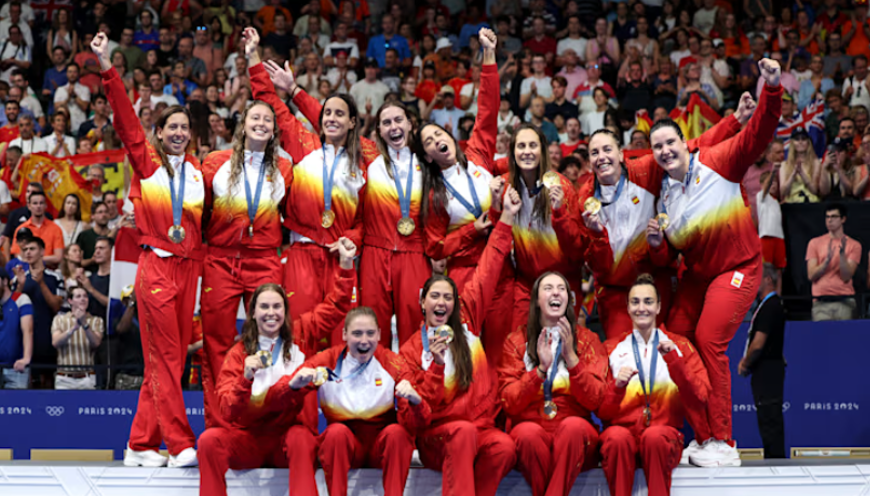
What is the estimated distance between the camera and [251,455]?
5.96m

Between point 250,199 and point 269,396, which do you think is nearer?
point 269,396

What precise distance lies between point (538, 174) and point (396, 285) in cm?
110

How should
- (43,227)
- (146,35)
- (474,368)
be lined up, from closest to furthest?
(474,368) → (43,227) → (146,35)

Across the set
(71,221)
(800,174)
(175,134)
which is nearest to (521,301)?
(175,134)

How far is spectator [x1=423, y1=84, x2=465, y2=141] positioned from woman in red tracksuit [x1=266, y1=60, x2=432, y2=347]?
5.18 metres

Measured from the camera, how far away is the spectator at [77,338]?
8625 millimetres

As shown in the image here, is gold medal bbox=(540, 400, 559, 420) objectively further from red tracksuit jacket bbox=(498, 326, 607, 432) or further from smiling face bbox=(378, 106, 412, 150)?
smiling face bbox=(378, 106, 412, 150)

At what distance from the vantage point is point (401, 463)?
5699 millimetres

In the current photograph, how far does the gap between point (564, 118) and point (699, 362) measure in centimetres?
574

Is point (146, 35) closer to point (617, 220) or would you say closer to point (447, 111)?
point (447, 111)

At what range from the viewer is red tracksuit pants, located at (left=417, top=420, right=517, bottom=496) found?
5.66 m

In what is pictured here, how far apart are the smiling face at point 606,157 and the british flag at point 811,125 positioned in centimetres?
548

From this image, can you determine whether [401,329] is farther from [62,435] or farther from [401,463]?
[62,435]

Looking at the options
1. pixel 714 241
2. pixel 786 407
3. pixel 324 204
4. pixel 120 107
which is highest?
pixel 120 107
